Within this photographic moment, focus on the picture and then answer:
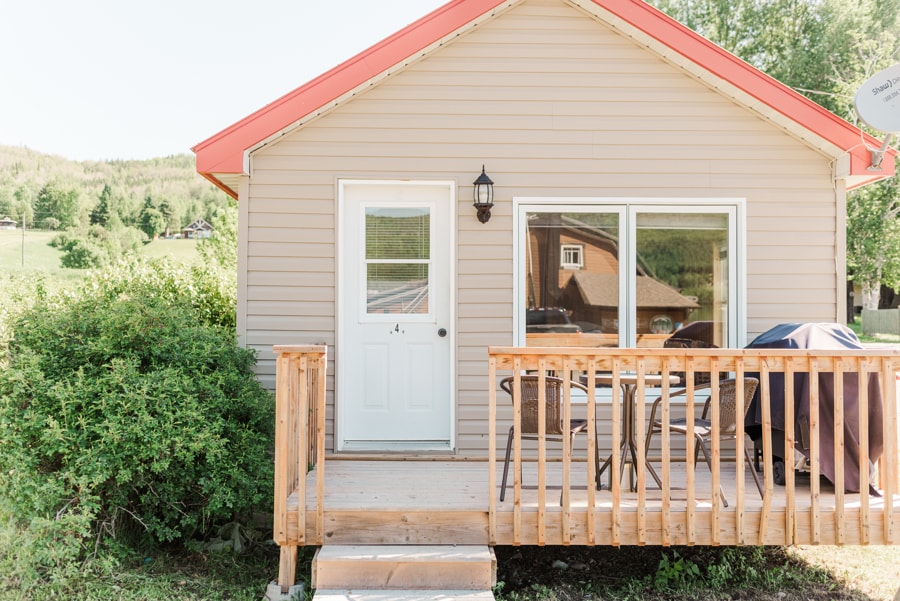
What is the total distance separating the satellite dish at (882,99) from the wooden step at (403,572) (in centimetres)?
364

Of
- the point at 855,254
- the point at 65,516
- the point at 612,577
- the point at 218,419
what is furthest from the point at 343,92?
the point at 855,254

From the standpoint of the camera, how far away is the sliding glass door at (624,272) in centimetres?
550

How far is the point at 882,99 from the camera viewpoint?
15.3 feet

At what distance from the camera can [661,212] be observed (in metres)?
5.53

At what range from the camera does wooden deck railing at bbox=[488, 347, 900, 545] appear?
395 cm

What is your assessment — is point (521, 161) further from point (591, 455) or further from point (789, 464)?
point (789, 464)

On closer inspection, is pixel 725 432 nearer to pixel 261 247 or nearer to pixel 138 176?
pixel 261 247

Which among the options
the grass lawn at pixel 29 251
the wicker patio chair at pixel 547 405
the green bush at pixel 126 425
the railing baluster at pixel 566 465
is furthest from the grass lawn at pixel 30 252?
the railing baluster at pixel 566 465

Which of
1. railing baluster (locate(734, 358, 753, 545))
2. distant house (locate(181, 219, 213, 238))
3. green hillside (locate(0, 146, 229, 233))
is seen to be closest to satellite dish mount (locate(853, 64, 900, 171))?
railing baluster (locate(734, 358, 753, 545))

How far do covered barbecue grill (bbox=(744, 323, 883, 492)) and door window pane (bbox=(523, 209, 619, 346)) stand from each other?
1147mm

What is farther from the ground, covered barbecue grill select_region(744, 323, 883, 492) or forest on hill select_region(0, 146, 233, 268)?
forest on hill select_region(0, 146, 233, 268)

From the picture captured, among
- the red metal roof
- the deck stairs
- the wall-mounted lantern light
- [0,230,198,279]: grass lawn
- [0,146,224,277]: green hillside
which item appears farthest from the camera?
[0,146,224,277]: green hillside

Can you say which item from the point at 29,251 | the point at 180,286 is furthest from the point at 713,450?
the point at 29,251

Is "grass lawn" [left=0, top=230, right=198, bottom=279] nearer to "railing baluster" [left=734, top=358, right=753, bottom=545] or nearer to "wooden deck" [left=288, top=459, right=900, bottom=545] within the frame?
"wooden deck" [left=288, top=459, right=900, bottom=545]
